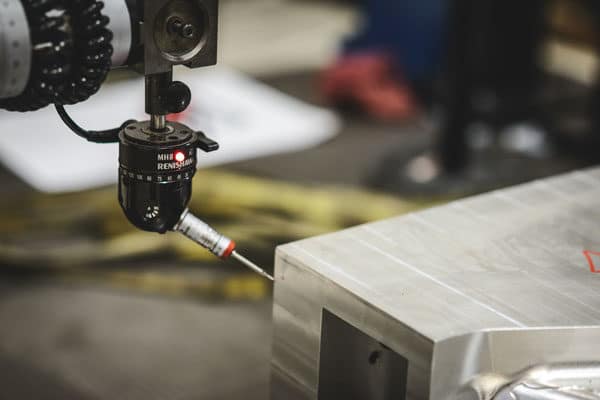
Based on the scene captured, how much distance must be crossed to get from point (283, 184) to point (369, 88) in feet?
2.24

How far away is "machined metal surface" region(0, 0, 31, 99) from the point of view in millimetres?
867

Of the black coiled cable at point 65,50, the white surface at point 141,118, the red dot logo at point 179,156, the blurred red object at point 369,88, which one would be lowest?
the white surface at point 141,118

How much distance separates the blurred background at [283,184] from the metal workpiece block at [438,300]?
0.48 meters

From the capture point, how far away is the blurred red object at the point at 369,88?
280cm

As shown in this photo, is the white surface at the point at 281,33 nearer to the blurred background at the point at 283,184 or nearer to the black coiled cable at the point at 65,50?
the blurred background at the point at 283,184

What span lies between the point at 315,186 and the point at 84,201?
0.51 metres

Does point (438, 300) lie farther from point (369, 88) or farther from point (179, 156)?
point (369, 88)

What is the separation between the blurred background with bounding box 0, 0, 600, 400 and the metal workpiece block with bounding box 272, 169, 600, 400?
48 cm

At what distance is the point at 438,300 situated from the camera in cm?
97

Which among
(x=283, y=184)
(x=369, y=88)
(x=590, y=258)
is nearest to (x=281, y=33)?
(x=369, y=88)

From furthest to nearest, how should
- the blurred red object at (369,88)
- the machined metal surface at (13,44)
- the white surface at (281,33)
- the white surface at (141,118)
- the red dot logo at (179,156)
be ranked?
the white surface at (281,33)
the blurred red object at (369,88)
the white surface at (141,118)
the red dot logo at (179,156)
the machined metal surface at (13,44)

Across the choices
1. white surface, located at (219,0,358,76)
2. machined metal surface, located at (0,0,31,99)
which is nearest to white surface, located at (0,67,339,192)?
white surface, located at (219,0,358,76)

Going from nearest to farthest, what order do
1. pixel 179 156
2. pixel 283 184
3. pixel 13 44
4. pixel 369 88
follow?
pixel 13 44 → pixel 179 156 → pixel 283 184 → pixel 369 88

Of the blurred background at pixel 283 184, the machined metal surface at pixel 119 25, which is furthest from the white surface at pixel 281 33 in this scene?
the machined metal surface at pixel 119 25
